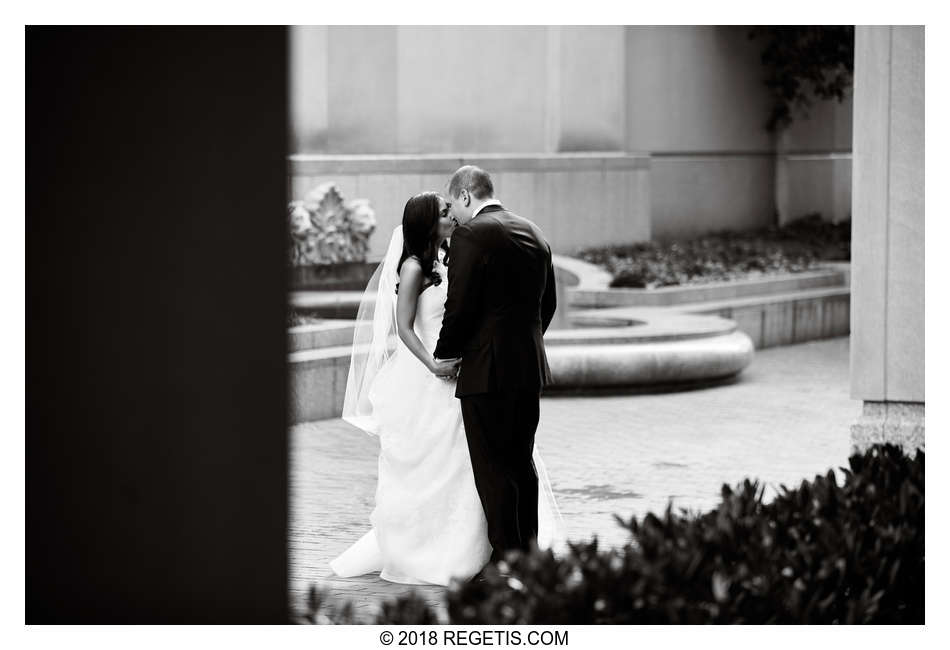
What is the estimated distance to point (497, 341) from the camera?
19.1 ft

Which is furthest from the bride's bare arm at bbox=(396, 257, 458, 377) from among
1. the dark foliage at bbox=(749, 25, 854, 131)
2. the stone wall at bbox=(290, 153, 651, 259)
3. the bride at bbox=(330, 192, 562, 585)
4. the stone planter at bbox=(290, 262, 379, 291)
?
the dark foliage at bbox=(749, 25, 854, 131)

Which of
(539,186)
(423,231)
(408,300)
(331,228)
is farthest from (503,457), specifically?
(539,186)

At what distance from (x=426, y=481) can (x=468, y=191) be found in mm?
1294

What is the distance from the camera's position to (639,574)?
362 cm

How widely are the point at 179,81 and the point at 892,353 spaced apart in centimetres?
485

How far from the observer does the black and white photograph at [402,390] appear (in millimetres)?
2332

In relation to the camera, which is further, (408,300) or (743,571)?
(408,300)

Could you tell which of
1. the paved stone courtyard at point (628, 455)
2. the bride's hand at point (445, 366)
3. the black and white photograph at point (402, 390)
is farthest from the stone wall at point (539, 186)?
the bride's hand at point (445, 366)

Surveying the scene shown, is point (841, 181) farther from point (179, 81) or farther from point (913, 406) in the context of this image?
point (179, 81)

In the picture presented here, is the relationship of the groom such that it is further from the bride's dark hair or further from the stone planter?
the stone planter

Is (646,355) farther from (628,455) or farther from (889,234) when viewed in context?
(889,234)

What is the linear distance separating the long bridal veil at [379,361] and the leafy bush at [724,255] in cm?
964

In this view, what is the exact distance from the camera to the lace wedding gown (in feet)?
20.2
